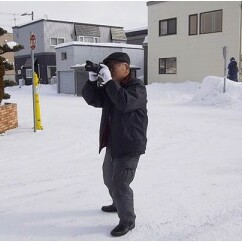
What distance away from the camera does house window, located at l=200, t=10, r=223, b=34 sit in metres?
21.4

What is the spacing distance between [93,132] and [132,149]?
5.29 meters

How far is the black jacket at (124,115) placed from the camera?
295 cm

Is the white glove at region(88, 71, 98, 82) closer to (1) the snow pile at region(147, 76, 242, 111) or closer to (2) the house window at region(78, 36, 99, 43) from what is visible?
(1) the snow pile at region(147, 76, 242, 111)

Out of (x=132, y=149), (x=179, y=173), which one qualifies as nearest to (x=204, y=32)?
(x=179, y=173)

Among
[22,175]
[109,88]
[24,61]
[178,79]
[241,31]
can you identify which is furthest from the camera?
[24,61]

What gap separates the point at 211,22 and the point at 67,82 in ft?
37.1

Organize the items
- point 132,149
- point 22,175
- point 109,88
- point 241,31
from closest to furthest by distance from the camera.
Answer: point 109,88, point 132,149, point 22,175, point 241,31

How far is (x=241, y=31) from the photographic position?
20.2m

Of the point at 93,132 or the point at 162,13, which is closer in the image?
the point at 93,132

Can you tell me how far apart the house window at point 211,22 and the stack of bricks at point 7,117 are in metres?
16.6

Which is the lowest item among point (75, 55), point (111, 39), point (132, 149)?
point (132, 149)

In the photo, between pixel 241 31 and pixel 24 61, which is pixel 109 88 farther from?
pixel 24 61

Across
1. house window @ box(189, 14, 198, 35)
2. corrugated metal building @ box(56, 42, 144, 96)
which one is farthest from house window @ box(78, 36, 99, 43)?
house window @ box(189, 14, 198, 35)

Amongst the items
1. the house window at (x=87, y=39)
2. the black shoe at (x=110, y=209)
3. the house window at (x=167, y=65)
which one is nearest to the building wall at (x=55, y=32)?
the house window at (x=87, y=39)
